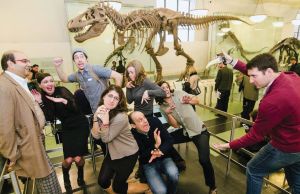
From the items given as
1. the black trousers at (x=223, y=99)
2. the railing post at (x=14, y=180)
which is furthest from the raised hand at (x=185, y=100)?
the black trousers at (x=223, y=99)

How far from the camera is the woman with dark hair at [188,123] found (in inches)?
108

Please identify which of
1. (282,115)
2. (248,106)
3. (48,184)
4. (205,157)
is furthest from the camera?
(248,106)

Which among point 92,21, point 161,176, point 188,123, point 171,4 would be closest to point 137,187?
point 161,176

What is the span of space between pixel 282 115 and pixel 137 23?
3.51 m

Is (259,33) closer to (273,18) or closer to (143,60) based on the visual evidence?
(273,18)

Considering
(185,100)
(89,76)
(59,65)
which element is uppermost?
(59,65)

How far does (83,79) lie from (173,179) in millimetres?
1813

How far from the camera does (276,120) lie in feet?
6.00

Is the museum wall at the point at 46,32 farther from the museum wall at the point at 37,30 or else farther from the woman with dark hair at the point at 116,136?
the woman with dark hair at the point at 116,136

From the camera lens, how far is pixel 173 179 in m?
2.49

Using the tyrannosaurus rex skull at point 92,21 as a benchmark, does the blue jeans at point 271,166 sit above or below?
below

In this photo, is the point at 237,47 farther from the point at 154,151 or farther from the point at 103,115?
the point at 103,115

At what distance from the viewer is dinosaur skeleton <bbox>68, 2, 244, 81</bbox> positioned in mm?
3842

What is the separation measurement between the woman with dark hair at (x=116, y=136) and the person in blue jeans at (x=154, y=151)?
0.14 metres
